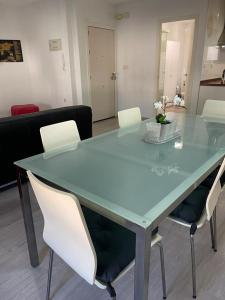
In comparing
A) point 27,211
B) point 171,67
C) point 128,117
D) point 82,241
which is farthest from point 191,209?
point 171,67

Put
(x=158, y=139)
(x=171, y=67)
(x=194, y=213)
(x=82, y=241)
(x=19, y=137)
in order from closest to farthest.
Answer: (x=82, y=241) < (x=194, y=213) < (x=158, y=139) < (x=19, y=137) < (x=171, y=67)

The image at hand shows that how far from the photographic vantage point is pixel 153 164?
131 centimetres

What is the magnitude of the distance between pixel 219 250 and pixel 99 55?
4558 millimetres

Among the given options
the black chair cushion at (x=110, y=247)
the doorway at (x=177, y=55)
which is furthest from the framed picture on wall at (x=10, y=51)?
the black chair cushion at (x=110, y=247)

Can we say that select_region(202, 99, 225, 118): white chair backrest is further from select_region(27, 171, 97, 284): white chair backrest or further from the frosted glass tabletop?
select_region(27, 171, 97, 284): white chair backrest

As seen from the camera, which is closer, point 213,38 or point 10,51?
point 213,38

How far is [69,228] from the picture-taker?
3.06ft

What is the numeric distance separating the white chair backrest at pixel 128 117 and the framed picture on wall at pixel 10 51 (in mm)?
3874

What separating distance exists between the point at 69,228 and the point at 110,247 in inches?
10.5

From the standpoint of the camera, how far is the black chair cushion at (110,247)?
3.18 feet

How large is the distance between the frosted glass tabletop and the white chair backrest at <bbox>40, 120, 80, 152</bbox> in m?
0.18

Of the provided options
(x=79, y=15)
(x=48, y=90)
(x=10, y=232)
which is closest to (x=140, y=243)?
(x=10, y=232)

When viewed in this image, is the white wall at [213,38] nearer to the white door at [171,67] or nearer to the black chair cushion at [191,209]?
the white door at [171,67]

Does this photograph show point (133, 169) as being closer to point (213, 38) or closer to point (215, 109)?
point (215, 109)
